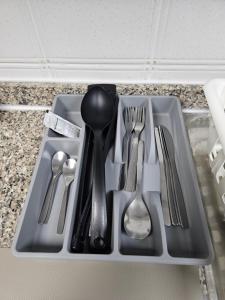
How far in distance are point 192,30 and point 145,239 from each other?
0.44 meters

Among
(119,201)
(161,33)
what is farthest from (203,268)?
(161,33)

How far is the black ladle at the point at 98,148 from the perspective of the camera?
0.37 metres

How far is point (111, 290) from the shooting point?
0.37m

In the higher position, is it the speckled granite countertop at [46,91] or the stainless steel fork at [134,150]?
the speckled granite countertop at [46,91]

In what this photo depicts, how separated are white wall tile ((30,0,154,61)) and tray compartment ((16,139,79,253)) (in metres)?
0.22

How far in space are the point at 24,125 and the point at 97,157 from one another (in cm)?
23

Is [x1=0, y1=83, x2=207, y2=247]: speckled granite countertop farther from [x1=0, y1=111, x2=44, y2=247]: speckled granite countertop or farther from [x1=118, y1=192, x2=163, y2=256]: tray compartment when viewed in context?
[x1=118, y1=192, x2=163, y2=256]: tray compartment

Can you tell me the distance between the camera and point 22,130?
538 millimetres

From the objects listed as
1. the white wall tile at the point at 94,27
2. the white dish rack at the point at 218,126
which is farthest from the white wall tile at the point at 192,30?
the white dish rack at the point at 218,126

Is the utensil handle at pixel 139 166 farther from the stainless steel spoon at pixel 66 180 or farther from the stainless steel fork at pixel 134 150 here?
the stainless steel spoon at pixel 66 180

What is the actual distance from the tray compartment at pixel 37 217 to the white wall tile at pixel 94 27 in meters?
0.22

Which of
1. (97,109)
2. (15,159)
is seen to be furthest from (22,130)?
(97,109)

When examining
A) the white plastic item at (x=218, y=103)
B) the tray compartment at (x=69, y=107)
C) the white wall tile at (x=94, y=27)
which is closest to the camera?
the white plastic item at (x=218, y=103)

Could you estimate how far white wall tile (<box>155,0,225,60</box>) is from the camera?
439 millimetres
